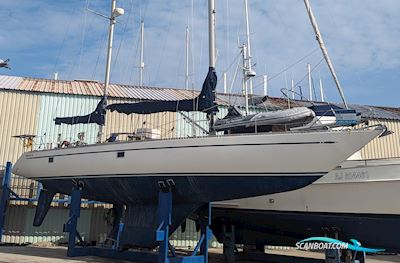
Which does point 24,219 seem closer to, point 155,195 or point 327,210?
point 155,195

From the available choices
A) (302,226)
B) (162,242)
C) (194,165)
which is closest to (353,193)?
(302,226)

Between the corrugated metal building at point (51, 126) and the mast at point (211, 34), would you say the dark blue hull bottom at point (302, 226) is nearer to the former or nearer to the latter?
the mast at point (211, 34)

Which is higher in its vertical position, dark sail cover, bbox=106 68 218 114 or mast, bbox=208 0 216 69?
mast, bbox=208 0 216 69

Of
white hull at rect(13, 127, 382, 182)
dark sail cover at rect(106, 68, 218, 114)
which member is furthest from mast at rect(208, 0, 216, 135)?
white hull at rect(13, 127, 382, 182)

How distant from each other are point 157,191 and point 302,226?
3.44 m

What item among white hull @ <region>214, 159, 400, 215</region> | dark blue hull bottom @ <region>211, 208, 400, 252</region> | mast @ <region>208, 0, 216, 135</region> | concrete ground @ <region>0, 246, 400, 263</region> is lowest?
concrete ground @ <region>0, 246, 400, 263</region>

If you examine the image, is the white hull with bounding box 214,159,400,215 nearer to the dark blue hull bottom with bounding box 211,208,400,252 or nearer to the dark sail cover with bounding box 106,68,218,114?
the dark blue hull bottom with bounding box 211,208,400,252

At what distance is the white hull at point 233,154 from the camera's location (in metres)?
7.39

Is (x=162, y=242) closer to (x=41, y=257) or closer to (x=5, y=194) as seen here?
(x=41, y=257)

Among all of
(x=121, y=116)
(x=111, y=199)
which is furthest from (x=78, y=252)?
(x=121, y=116)

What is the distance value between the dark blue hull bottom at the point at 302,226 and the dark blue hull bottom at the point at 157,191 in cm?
155

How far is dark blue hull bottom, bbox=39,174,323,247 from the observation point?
25.6ft

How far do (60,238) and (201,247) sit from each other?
697 centimetres

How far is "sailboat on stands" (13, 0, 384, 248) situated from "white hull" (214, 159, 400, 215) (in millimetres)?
1028
